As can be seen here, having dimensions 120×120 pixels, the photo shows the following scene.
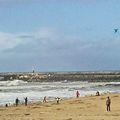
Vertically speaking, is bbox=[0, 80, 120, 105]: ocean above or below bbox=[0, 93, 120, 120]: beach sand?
above

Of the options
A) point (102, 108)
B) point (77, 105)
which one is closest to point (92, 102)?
point (77, 105)

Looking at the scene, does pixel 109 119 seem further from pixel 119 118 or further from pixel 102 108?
pixel 102 108

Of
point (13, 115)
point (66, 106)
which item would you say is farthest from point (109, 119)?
point (66, 106)

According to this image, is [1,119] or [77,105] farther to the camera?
[77,105]

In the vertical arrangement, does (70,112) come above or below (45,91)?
below

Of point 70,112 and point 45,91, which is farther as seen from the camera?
point 45,91

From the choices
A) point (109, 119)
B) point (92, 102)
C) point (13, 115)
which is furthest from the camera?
point (92, 102)

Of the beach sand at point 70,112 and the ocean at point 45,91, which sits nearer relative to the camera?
the beach sand at point 70,112

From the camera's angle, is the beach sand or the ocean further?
the ocean

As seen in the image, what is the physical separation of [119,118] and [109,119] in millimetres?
979

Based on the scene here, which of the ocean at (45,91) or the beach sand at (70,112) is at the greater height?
the ocean at (45,91)

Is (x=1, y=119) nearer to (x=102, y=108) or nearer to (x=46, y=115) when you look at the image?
(x=46, y=115)

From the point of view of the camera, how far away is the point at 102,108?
46938mm

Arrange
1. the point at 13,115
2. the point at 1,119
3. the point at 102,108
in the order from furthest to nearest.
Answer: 1. the point at 102,108
2. the point at 13,115
3. the point at 1,119
